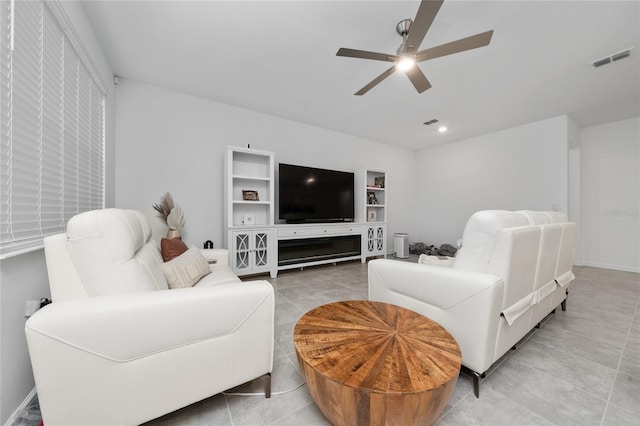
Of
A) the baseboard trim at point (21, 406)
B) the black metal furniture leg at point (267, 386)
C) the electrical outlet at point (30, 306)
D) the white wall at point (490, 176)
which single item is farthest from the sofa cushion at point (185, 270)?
the white wall at point (490, 176)

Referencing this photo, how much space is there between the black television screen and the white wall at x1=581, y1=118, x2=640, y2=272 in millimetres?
4244

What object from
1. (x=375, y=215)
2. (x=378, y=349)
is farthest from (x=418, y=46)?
(x=375, y=215)

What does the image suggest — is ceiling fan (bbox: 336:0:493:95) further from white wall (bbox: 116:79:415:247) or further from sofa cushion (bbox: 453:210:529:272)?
white wall (bbox: 116:79:415:247)

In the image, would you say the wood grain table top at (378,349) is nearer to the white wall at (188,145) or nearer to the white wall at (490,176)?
the white wall at (188,145)

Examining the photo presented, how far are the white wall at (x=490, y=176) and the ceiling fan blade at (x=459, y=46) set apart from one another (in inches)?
138

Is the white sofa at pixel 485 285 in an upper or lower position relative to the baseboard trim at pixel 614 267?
upper

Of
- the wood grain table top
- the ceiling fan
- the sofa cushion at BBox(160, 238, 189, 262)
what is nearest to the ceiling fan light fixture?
the ceiling fan

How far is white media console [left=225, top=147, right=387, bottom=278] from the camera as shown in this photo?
3.09 m

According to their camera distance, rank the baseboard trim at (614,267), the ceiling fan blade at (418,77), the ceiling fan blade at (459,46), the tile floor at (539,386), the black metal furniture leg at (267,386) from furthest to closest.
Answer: the baseboard trim at (614,267)
the ceiling fan blade at (418,77)
the ceiling fan blade at (459,46)
the black metal furniture leg at (267,386)
the tile floor at (539,386)

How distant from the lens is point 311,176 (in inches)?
150

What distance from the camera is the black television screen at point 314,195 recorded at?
3.55 meters

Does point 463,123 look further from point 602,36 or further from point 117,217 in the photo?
point 117,217

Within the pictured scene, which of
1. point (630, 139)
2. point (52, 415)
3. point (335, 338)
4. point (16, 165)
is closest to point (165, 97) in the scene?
point (16, 165)

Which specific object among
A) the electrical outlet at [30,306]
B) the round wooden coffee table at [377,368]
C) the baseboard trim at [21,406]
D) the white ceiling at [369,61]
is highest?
the white ceiling at [369,61]
